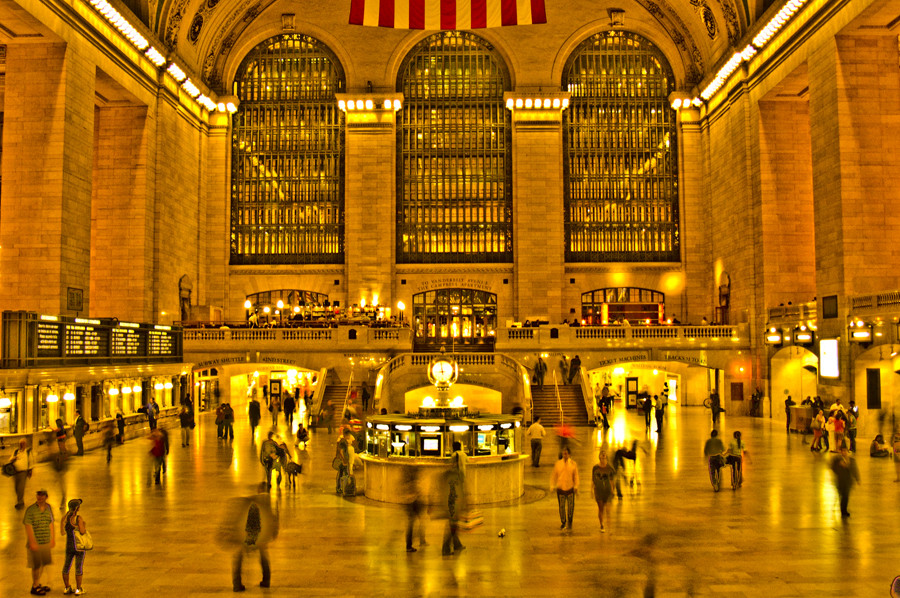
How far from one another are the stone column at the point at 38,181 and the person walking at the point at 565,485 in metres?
21.2

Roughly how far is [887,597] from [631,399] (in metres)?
33.2

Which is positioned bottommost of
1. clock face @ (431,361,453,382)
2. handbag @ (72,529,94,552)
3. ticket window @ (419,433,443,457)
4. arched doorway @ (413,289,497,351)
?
handbag @ (72,529,94,552)

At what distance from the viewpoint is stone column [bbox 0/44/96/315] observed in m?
27.8

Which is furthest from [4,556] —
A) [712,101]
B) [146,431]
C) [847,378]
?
[712,101]

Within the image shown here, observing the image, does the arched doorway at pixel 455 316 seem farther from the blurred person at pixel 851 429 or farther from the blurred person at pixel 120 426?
the blurred person at pixel 851 429

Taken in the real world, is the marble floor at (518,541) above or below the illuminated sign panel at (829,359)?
below

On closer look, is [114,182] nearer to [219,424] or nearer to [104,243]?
[104,243]

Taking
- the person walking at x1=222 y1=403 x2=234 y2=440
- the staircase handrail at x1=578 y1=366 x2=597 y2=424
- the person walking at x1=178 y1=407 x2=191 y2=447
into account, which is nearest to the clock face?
the person walking at x1=222 y1=403 x2=234 y2=440

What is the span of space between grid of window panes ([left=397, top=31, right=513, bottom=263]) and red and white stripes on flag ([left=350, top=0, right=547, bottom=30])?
61.8ft

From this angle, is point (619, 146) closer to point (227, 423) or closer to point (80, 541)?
point (227, 423)

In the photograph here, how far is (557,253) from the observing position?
42750 millimetres

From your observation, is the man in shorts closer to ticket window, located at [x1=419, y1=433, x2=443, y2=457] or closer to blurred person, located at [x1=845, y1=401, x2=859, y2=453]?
ticket window, located at [x1=419, y1=433, x2=443, y2=457]

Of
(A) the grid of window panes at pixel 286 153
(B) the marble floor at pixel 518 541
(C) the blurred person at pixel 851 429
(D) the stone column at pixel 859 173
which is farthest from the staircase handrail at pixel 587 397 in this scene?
(A) the grid of window panes at pixel 286 153

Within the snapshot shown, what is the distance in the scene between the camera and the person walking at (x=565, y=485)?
497 inches
